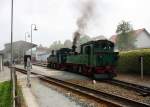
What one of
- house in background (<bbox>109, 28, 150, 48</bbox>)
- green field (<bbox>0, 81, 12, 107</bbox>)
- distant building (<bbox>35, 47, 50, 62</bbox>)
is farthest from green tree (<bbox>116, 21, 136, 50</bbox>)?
green field (<bbox>0, 81, 12, 107</bbox>)

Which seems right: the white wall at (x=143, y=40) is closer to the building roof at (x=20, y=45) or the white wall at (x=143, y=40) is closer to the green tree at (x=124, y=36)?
the green tree at (x=124, y=36)

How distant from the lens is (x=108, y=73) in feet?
82.4

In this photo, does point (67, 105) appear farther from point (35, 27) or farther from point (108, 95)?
point (35, 27)

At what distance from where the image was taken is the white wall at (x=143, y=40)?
80050 millimetres

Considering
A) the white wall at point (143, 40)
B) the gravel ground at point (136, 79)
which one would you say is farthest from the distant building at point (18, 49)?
the gravel ground at point (136, 79)

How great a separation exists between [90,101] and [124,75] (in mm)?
Answer: 14195

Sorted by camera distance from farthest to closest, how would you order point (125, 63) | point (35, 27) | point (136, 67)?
point (35, 27) → point (125, 63) → point (136, 67)

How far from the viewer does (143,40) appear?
81500 mm

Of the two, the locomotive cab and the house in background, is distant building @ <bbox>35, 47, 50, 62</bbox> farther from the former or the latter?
the locomotive cab

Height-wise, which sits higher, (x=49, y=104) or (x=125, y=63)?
(x=125, y=63)

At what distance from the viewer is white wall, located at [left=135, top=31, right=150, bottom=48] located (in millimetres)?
80050

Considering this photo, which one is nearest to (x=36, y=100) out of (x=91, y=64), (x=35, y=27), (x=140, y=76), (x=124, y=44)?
(x=91, y=64)

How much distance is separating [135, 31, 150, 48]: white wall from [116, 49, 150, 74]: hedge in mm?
51309

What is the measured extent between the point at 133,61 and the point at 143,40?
55.9m
